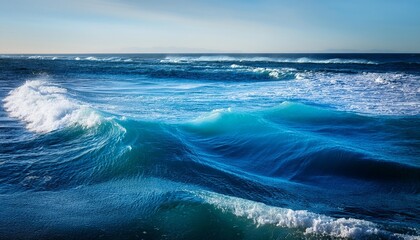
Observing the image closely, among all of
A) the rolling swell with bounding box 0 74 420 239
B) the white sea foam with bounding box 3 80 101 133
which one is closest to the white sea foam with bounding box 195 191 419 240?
the rolling swell with bounding box 0 74 420 239

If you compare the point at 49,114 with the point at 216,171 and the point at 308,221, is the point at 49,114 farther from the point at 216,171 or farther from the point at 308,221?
the point at 308,221

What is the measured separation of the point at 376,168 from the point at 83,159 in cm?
653

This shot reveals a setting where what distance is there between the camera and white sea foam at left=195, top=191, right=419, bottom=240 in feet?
13.8

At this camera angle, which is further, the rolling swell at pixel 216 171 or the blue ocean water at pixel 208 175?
the rolling swell at pixel 216 171

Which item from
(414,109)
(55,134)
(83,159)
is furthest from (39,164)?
(414,109)

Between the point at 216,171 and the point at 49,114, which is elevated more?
the point at 49,114

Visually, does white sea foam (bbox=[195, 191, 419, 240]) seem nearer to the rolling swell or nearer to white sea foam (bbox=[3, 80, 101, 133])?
the rolling swell

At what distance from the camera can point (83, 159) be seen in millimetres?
7539

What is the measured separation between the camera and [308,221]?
4.40 metres

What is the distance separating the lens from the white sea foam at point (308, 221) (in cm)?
420

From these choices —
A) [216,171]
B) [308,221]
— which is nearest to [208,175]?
[216,171]

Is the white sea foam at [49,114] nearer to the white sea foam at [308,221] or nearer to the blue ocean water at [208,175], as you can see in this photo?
the blue ocean water at [208,175]

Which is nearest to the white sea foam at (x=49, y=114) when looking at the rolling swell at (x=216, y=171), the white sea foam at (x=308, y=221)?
the rolling swell at (x=216, y=171)

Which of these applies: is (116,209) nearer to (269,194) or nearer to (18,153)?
(269,194)
